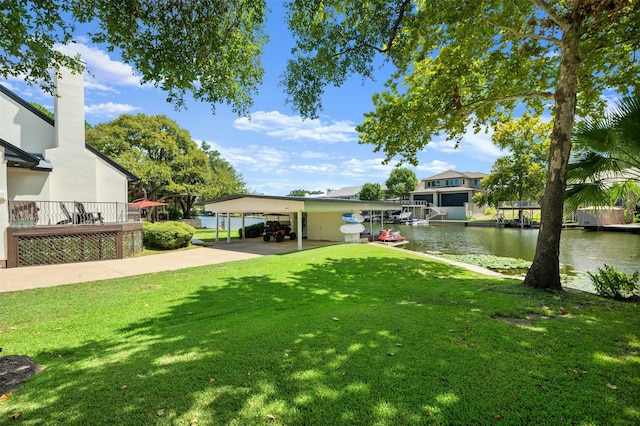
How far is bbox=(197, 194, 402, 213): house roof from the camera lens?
14.8m

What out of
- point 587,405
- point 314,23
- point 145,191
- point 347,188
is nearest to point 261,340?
point 587,405

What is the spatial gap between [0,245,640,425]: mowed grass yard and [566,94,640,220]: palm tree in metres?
2.30

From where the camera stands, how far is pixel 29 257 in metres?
10.5

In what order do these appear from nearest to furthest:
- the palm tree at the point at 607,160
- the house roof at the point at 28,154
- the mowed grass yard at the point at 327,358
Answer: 1. the mowed grass yard at the point at 327,358
2. the palm tree at the point at 607,160
3. the house roof at the point at 28,154

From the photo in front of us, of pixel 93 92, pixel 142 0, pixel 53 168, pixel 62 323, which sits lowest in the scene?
pixel 62 323

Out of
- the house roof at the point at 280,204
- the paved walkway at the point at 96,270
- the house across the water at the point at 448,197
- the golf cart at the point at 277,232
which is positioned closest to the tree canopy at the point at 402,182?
the house across the water at the point at 448,197

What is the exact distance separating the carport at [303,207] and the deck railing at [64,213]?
4.92m

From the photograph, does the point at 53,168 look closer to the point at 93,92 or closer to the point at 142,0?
the point at 93,92

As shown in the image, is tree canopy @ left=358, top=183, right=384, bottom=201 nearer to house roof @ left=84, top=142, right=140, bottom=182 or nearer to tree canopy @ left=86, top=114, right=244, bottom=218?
tree canopy @ left=86, top=114, right=244, bottom=218

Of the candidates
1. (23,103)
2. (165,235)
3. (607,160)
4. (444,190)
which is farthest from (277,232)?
(444,190)

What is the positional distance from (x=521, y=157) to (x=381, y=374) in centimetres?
4419

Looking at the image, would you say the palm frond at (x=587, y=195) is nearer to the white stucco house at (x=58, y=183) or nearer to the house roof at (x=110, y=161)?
the white stucco house at (x=58, y=183)

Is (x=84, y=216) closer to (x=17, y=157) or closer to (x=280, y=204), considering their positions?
(x=17, y=157)

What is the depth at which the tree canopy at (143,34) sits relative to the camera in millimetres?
4262
